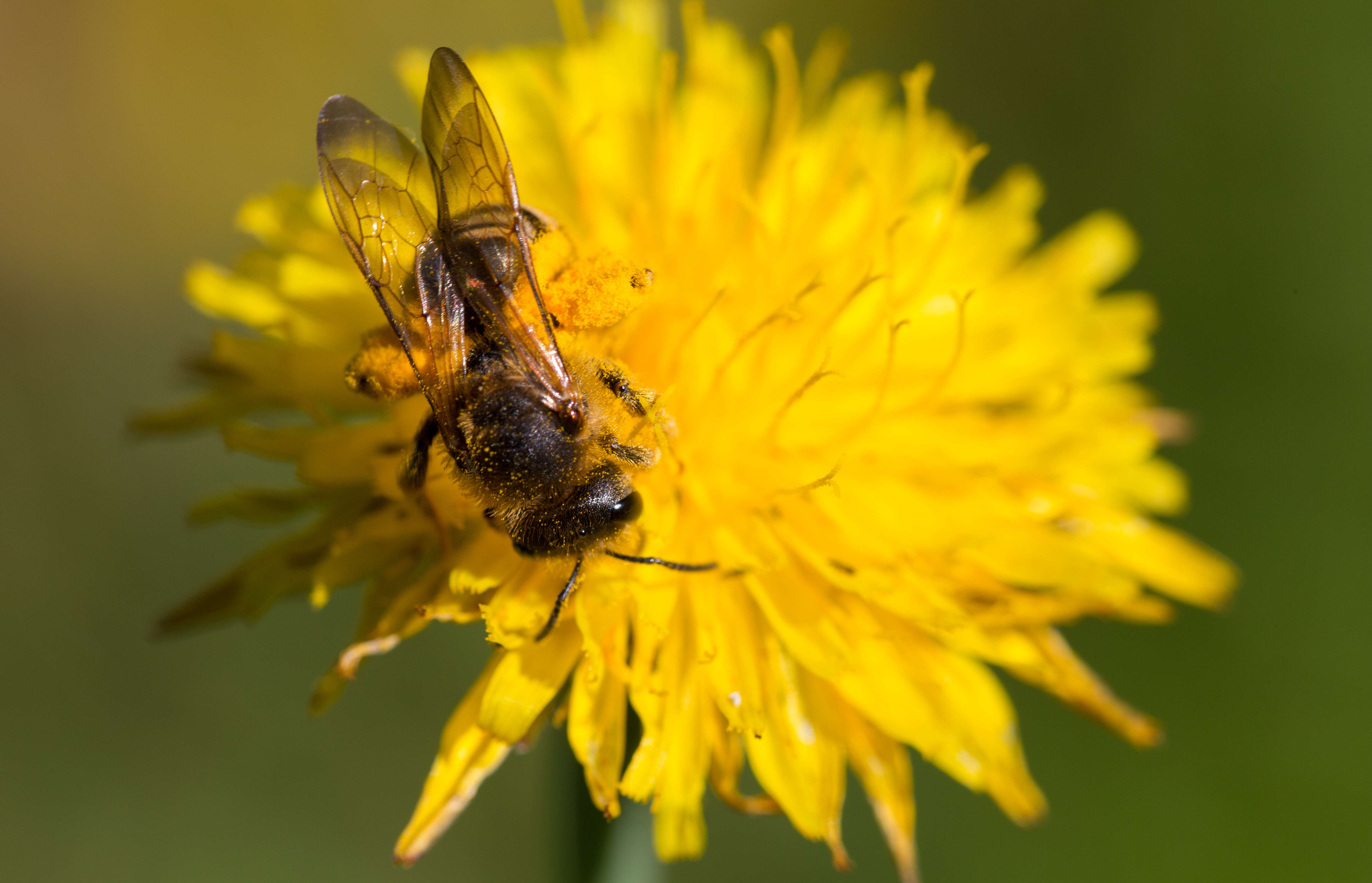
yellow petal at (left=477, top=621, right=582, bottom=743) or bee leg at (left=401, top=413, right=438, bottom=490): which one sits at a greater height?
bee leg at (left=401, top=413, right=438, bottom=490)

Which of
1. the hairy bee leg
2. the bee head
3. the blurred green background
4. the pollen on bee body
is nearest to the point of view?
the bee head

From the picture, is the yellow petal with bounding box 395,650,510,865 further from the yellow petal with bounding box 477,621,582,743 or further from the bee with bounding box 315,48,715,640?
the bee with bounding box 315,48,715,640

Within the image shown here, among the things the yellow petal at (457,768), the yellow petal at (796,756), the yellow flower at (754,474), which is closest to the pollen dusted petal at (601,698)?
the yellow flower at (754,474)

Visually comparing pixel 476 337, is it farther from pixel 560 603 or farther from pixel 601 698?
pixel 601 698

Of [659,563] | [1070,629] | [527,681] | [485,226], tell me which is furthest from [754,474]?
[1070,629]

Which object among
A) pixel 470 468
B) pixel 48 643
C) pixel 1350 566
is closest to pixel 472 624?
pixel 48 643

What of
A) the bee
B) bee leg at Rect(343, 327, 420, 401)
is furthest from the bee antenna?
bee leg at Rect(343, 327, 420, 401)

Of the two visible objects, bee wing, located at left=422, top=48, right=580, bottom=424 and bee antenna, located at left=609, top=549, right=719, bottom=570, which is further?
bee antenna, located at left=609, top=549, right=719, bottom=570
